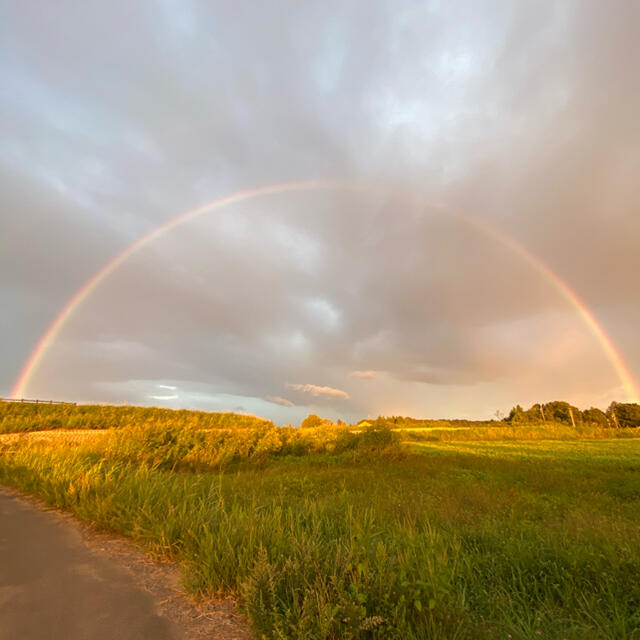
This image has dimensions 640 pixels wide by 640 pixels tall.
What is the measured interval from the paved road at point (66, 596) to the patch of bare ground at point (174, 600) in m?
0.10

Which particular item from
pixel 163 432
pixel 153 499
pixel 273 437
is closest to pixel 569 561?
pixel 153 499

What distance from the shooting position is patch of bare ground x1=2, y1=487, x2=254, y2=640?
3.38m

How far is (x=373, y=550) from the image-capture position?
16.1ft

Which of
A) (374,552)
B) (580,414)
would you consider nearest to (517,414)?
(580,414)

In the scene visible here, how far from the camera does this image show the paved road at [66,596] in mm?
3324

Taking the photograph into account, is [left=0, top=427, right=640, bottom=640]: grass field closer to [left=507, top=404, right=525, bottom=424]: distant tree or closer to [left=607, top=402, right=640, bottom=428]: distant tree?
[left=507, top=404, right=525, bottom=424]: distant tree

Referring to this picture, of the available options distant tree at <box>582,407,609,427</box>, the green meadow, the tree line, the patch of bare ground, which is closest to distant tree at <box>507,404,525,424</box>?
the tree line

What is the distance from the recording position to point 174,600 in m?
3.89

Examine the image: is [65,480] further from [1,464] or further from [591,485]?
[591,485]

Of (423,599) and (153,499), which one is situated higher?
(153,499)

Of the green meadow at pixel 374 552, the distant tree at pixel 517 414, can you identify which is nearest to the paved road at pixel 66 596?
the green meadow at pixel 374 552

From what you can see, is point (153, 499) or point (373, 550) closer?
point (373, 550)

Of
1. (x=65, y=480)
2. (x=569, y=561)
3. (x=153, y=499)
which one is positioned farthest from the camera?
(x=65, y=480)

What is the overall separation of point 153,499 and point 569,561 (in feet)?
22.6
